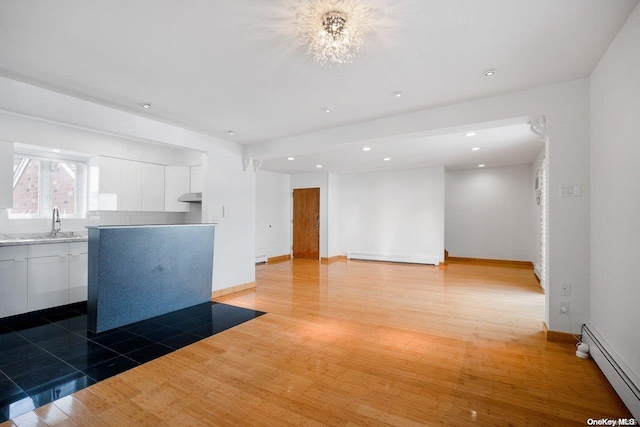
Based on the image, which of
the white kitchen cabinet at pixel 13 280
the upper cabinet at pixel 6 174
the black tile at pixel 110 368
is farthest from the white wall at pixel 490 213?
the upper cabinet at pixel 6 174

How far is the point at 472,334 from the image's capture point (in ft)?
10.8

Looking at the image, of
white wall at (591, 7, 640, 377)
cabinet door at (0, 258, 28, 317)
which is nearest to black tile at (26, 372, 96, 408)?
cabinet door at (0, 258, 28, 317)

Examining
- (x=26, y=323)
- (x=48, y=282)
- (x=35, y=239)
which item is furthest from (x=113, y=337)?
(x=35, y=239)

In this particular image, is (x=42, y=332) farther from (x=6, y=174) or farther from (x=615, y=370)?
(x=615, y=370)

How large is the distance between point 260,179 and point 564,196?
266 inches

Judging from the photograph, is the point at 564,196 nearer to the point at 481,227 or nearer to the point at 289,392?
the point at 289,392

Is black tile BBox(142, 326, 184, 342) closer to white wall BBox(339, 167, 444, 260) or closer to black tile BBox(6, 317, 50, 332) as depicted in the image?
black tile BBox(6, 317, 50, 332)

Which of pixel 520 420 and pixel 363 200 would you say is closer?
pixel 520 420

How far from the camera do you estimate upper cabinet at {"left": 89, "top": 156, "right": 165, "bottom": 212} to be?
4.88m

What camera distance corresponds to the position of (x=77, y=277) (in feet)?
14.1

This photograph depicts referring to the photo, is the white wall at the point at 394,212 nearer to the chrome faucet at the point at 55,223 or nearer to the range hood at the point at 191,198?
the range hood at the point at 191,198

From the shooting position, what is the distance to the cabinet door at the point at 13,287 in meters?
3.57

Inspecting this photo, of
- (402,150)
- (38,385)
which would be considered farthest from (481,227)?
(38,385)

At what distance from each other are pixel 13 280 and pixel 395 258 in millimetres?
7509
